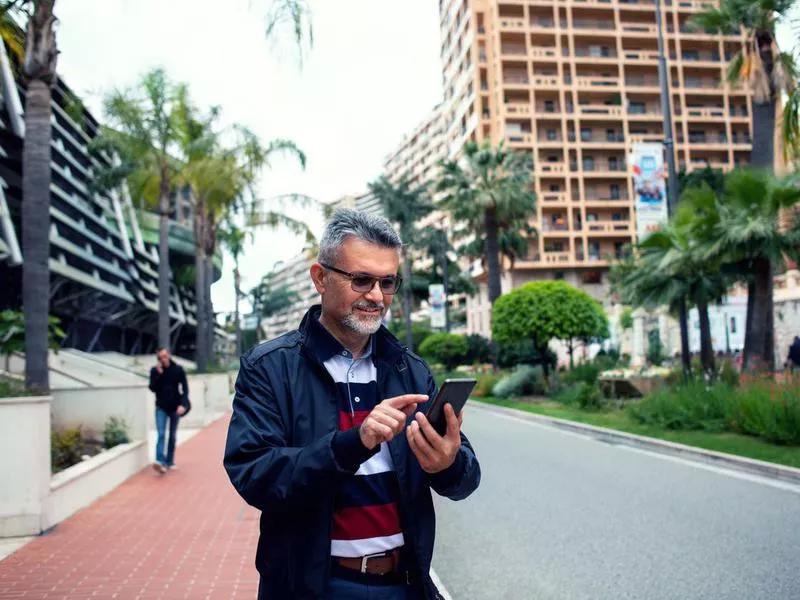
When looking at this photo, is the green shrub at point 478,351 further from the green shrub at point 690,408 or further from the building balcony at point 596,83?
the building balcony at point 596,83

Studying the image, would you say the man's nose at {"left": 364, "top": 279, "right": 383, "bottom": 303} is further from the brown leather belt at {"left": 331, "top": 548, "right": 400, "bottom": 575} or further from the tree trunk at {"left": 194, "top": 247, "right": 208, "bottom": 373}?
the tree trunk at {"left": 194, "top": 247, "right": 208, "bottom": 373}

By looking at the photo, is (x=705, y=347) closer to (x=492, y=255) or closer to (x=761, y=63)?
(x=761, y=63)

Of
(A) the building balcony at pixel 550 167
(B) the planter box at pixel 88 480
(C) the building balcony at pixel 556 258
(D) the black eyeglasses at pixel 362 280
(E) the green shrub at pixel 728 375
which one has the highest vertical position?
(A) the building balcony at pixel 550 167

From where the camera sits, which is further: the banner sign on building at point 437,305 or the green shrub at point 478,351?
the banner sign on building at point 437,305

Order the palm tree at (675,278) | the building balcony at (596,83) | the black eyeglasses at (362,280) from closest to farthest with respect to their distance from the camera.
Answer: the black eyeglasses at (362,280), the palm tree at (675,278), the building balcony at (596,83)

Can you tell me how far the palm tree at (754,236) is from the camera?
48.5 feet

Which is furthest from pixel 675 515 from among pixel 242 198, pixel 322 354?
pixel 242 198

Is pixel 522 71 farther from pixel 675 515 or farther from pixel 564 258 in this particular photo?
pixel 675 515

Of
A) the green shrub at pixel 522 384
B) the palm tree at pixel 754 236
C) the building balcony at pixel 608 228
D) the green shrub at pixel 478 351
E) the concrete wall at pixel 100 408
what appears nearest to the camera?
the concrete wall at pixel 100 408

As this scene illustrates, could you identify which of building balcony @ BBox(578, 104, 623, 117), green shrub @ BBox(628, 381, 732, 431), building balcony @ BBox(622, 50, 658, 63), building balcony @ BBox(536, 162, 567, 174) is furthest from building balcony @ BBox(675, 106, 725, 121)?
green shrub @ BBox(628, 381, 732, 431)

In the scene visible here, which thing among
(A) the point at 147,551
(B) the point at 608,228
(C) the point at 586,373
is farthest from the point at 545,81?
(A) the point at 147,551

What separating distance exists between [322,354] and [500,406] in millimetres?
21329

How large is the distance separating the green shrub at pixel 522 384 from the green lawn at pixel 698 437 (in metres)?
5.73

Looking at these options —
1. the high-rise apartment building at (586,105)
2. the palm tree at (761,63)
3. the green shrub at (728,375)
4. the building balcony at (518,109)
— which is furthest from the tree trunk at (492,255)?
the building balcony at (518,109)
